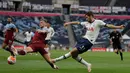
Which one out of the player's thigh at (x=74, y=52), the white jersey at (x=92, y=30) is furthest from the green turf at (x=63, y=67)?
the white jersey at (x=92, y=30)

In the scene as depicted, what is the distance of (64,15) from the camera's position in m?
66.8

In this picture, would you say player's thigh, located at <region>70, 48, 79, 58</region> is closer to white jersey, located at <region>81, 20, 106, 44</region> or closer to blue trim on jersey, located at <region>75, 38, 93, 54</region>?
blue trim on jersey, located at <region>75, 38, 93, 54</region>

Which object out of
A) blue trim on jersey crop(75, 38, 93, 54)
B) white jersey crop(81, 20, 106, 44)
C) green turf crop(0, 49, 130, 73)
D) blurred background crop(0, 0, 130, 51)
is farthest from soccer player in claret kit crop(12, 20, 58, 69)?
blurred background crop(0, 0, 130, 51)

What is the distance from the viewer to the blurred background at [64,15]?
62.5 meters

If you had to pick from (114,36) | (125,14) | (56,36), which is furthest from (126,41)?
(114,36)

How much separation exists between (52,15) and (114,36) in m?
36.5

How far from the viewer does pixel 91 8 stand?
6800 centimetres

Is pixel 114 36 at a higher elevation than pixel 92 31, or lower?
lower

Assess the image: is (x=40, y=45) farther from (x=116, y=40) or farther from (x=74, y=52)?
(x=116, y=40)

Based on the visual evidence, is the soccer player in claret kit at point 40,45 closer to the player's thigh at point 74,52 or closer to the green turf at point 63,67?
the green turf at point 63,67

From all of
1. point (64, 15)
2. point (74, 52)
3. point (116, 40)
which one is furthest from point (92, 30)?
point (64, 15)

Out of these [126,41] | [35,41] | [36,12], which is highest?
[35,41]

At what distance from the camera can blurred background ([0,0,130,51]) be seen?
6247 cm

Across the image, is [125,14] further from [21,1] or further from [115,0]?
[21,1]
